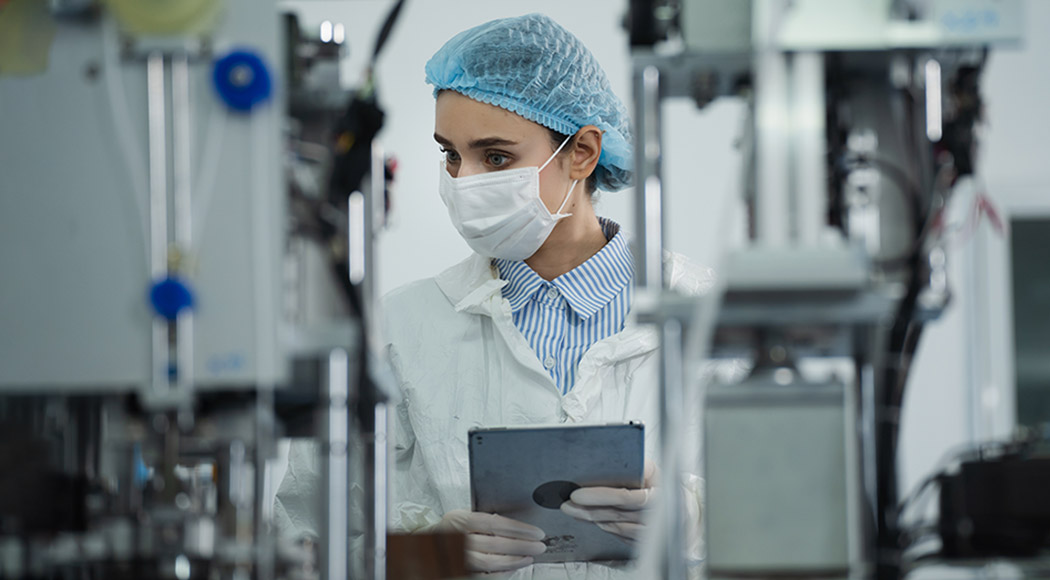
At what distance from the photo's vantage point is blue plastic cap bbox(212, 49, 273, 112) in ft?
3.41

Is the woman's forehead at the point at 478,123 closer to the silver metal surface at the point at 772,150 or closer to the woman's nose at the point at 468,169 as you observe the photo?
the woman's nose at the point at 468,169

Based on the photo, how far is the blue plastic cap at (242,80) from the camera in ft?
3.41

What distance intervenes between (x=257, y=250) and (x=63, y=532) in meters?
0.37

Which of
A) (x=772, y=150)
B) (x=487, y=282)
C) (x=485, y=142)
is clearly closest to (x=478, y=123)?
(x=485, y=142)

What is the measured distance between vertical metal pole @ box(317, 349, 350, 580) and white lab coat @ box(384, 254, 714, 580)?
0.88m

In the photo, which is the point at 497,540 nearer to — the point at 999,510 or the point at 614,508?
the point at 614,508

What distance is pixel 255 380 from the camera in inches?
40.7

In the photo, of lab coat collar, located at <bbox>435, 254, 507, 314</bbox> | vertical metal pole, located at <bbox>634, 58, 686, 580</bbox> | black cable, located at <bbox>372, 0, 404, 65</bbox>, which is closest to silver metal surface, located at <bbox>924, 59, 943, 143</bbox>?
vertical metal pole, located at <bbox>634, 58, 686, 580</bbox>

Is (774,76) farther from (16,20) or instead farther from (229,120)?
(16,20)

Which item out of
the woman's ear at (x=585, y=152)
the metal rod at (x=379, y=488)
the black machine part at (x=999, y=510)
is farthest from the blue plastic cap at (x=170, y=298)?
the woman's ear at (x=585, y=152)

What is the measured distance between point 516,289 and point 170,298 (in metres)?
1.28

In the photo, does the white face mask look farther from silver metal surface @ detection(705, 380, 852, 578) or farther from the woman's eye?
silver metal surface @ detection(705, 380, 852, 578)

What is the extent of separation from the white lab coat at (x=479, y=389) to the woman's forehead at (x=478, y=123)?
12.2 inches

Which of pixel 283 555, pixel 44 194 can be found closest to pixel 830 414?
pixel 283 555
